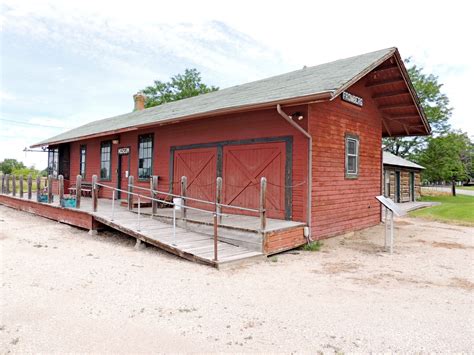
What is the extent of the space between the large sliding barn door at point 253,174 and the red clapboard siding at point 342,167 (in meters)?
0.86

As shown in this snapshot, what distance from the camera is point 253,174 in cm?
865

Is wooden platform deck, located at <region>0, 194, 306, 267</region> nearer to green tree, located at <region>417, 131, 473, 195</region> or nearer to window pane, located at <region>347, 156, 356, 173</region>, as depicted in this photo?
window pane, located at <region>347, 156, 356, 173</region>

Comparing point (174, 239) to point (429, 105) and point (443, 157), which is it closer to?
point (443, 157)

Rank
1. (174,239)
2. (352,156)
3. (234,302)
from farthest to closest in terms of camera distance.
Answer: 1. (352,156)
2. (174,239)
3. (234,302)

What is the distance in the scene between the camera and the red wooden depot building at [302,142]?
770cm

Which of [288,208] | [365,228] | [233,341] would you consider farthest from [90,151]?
[233,341]

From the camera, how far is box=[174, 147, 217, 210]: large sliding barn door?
31.9 ft

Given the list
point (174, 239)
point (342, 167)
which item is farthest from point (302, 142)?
point (174, 239)

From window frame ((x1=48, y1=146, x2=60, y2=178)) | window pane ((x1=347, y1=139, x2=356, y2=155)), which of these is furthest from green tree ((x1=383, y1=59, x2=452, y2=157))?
window frame ((x1=48, y1=146, x2=60, y2=178))

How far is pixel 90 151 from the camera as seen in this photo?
1553 centimetres

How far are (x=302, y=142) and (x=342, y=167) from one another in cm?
193

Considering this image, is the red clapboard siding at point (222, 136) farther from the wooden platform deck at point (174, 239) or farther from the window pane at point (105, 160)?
the wooden platform deck at point (174, 239)

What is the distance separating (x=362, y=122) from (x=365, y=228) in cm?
331

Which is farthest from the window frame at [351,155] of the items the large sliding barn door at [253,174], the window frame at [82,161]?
the window frame at [82,161]
